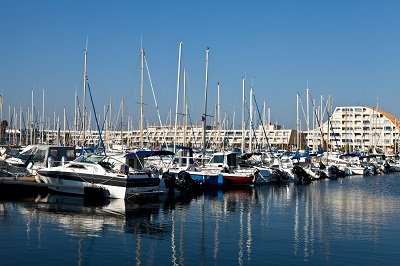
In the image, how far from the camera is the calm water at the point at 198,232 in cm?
1944

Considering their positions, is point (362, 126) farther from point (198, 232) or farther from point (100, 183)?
point (198, 232)

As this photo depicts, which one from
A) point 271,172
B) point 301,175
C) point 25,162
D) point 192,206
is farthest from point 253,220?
point 301,175

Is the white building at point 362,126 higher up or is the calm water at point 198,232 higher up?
the white building at point 362,126

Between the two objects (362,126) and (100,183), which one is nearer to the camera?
(100,183)

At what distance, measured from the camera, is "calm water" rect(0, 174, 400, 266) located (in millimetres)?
19438

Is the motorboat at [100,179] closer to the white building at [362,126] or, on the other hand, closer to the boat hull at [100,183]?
the boat hull at [100,183]

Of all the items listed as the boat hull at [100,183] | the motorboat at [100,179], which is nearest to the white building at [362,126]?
the motorboat at [100,179]

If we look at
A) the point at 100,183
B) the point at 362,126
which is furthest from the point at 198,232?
the point at 362,126

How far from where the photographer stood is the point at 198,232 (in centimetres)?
2461

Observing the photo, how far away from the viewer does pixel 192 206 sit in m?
33.9

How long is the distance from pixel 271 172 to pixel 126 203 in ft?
80.1

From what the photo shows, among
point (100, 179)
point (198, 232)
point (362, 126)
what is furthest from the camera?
point (362, 126)

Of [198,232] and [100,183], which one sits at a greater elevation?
[100,183]

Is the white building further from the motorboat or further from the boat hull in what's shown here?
the boat hull
